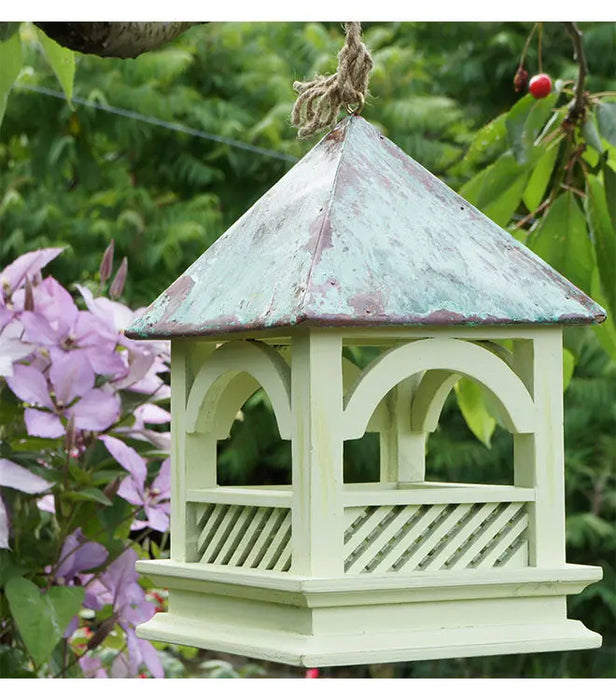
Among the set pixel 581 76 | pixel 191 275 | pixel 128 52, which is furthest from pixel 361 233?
pixel 581 76

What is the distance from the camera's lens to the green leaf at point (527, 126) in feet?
4.80

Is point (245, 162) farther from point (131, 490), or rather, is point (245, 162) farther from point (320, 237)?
point (320, 237)

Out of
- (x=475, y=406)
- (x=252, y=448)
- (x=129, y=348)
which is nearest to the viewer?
(x=129, y=348)

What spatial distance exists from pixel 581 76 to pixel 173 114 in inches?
189

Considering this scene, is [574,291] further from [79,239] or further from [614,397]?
[614,397]

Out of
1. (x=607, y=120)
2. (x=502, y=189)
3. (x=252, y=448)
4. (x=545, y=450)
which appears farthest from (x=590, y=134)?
(x=252, y=448)

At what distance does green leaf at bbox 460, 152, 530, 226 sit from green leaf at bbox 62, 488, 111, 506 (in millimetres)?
571

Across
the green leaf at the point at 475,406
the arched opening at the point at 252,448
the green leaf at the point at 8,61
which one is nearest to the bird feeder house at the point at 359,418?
the green leaf at the point at 8,61

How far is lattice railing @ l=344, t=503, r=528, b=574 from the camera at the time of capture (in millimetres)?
1024

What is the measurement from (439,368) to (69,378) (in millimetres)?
467

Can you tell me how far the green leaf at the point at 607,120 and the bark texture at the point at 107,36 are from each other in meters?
0.51

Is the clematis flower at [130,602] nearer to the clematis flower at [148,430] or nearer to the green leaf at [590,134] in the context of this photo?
the clematis flower at [148,430]

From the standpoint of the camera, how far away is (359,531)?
1.02 metres

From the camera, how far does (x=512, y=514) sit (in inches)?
42.9
